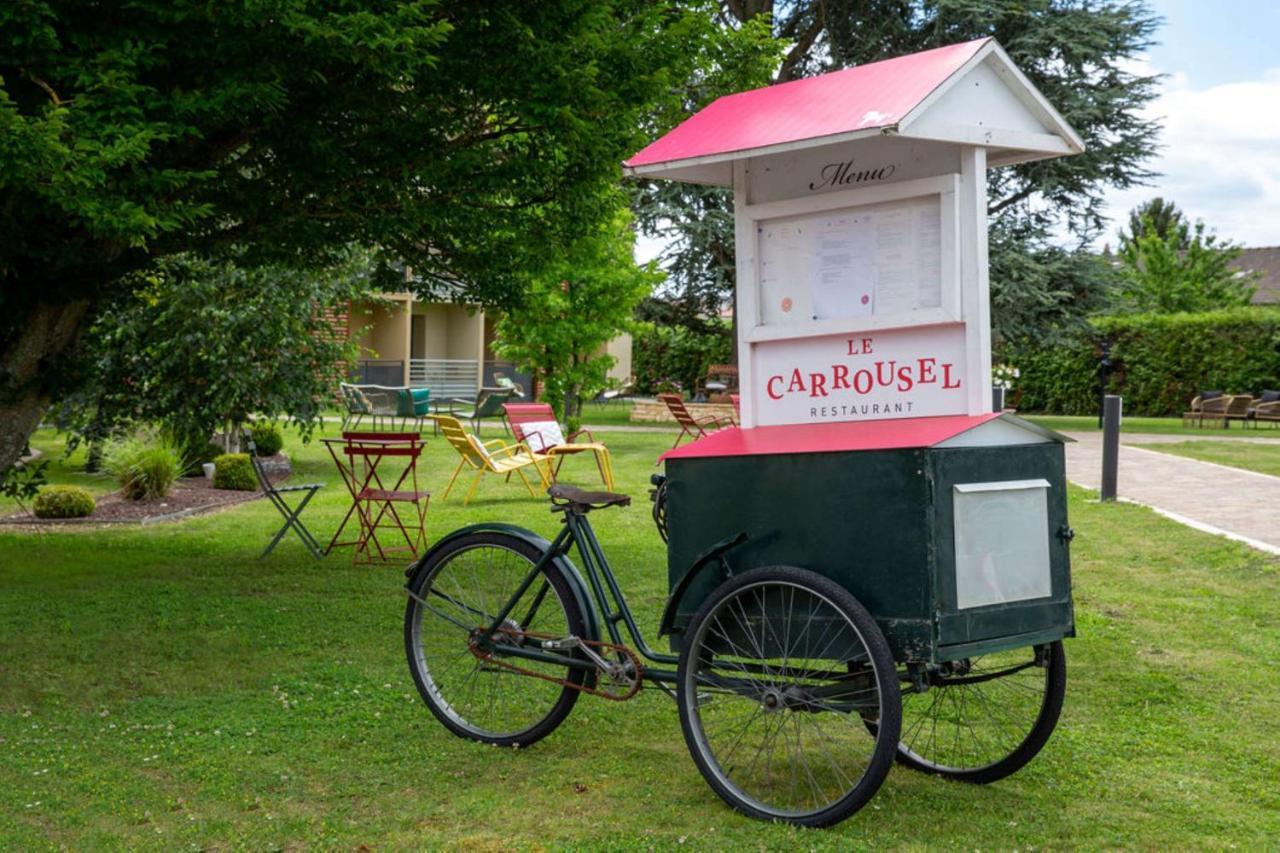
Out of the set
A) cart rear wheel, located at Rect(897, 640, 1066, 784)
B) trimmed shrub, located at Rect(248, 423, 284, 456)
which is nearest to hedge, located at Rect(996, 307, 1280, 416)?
trimmed shrub, located at Rect(248, 423, 284, 456)

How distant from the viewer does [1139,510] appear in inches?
496

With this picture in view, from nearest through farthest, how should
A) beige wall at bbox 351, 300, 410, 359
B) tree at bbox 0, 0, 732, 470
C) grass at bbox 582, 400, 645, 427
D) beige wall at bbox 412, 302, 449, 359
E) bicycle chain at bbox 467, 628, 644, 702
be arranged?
bicycle chain at bbox 467, 628, 644, 702
tree at bbox 0, 0, 732, 470
grass at bbox 582, 400, 645, 427
beige wall at bbox 351, 300, 410, 359
beige wall at bbox 412, 302, 449, 359

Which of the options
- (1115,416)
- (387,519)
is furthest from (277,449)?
(1115,416)

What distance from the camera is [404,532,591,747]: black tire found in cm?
504

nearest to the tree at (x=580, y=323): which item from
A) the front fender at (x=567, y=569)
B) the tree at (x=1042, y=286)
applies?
the tree at (x=1042, y=286)

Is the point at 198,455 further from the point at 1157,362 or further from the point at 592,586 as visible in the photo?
the point at 1157,362

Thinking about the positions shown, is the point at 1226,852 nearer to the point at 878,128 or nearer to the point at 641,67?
the point at 878,128

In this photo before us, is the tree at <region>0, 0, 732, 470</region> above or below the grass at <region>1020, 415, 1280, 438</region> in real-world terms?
above

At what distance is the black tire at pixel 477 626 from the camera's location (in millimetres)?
5035

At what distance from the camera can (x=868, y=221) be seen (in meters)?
4.70

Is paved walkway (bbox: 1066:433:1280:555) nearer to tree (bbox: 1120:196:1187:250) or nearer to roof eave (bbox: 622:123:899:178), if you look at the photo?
roof eave (bbox: 622:123:899:178)

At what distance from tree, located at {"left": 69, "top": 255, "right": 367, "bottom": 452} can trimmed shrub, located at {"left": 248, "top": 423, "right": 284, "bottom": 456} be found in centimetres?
112

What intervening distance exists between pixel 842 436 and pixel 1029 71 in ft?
81.0

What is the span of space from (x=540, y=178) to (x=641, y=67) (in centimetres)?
93
